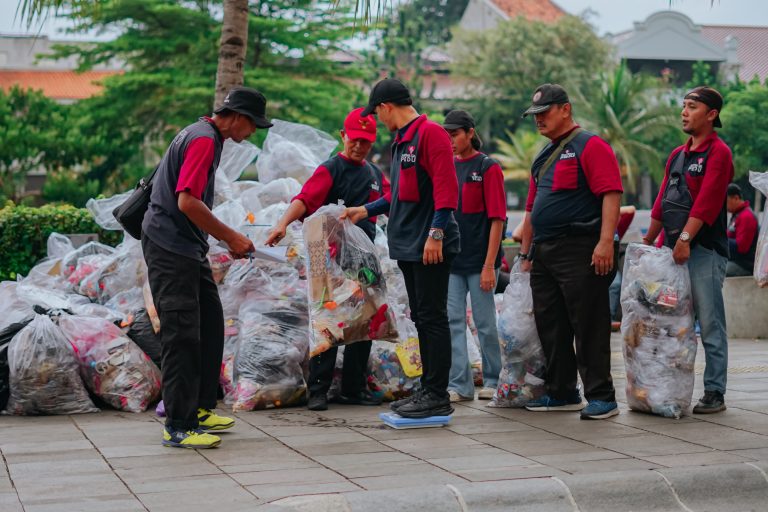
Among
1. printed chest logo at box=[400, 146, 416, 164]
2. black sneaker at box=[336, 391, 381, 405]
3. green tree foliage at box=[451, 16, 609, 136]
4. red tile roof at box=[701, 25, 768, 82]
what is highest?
red tile roof at box=[701, 25, 768, 82]

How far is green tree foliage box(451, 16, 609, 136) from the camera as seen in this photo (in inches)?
1848

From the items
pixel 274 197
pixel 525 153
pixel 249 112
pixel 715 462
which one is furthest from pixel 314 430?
pixel 525 153

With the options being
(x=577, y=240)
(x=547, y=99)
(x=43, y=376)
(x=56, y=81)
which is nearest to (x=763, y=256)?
(x=577, y=240)

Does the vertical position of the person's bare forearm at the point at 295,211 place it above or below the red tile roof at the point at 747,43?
below

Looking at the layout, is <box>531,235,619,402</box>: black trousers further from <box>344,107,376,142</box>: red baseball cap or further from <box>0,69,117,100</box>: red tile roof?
<box>0,69,117,100</box>: red tile roof

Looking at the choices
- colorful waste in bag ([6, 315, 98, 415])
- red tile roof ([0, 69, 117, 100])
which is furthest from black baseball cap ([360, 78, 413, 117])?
red tile roof ([0, 69, 117, 100])

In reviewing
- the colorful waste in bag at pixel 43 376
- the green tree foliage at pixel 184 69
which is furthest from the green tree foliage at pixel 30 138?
the colorful waste in bag at pixel 43 376

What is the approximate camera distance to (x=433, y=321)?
18.7 feet

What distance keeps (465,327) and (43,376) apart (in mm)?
2673

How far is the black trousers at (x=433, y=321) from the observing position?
568cm

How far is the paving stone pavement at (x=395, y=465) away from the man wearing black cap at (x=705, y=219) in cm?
40

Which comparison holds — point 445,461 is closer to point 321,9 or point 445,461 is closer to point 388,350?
point 388,350

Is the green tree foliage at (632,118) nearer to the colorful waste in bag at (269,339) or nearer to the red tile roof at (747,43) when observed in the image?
the red tile roof at (747,43)

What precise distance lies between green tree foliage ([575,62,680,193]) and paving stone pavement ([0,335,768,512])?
4092cm
